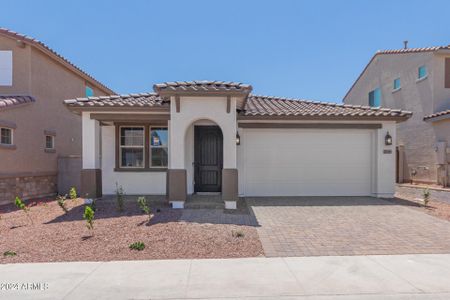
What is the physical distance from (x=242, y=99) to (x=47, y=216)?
6.86 meters

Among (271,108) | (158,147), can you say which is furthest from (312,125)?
(158,147)

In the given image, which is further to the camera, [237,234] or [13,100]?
[13,100]

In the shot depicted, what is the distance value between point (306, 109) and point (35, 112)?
1157 centimetres

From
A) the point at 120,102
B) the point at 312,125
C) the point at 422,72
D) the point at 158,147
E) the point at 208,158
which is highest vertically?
the point at 422,72

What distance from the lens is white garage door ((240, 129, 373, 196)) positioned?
10758mm

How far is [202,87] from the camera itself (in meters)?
8.27

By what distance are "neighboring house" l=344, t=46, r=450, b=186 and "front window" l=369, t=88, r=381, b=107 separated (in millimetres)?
355

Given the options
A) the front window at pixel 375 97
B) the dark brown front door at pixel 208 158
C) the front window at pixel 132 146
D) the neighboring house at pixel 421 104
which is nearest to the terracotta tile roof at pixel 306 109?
the dark brown front door at pixel 208 158

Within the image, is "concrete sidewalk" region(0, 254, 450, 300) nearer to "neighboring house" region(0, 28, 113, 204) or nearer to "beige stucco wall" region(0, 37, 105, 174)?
"neighboring house" region(0, 28, 113, 204)

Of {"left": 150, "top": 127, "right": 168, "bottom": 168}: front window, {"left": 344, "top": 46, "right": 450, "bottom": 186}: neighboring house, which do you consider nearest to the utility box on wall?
{"left": 344, "top": 46, "right": 450, "bottom": 186}: neighboring house

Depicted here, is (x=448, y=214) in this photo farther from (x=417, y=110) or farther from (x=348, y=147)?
(x=417, y=110)

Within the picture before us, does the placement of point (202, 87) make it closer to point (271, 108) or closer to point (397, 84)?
point (271, 108)

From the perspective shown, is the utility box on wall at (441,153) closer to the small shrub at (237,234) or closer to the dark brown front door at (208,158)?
the dark brown front door at (208,158)

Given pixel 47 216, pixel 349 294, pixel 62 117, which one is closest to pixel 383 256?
pixel 349 294
